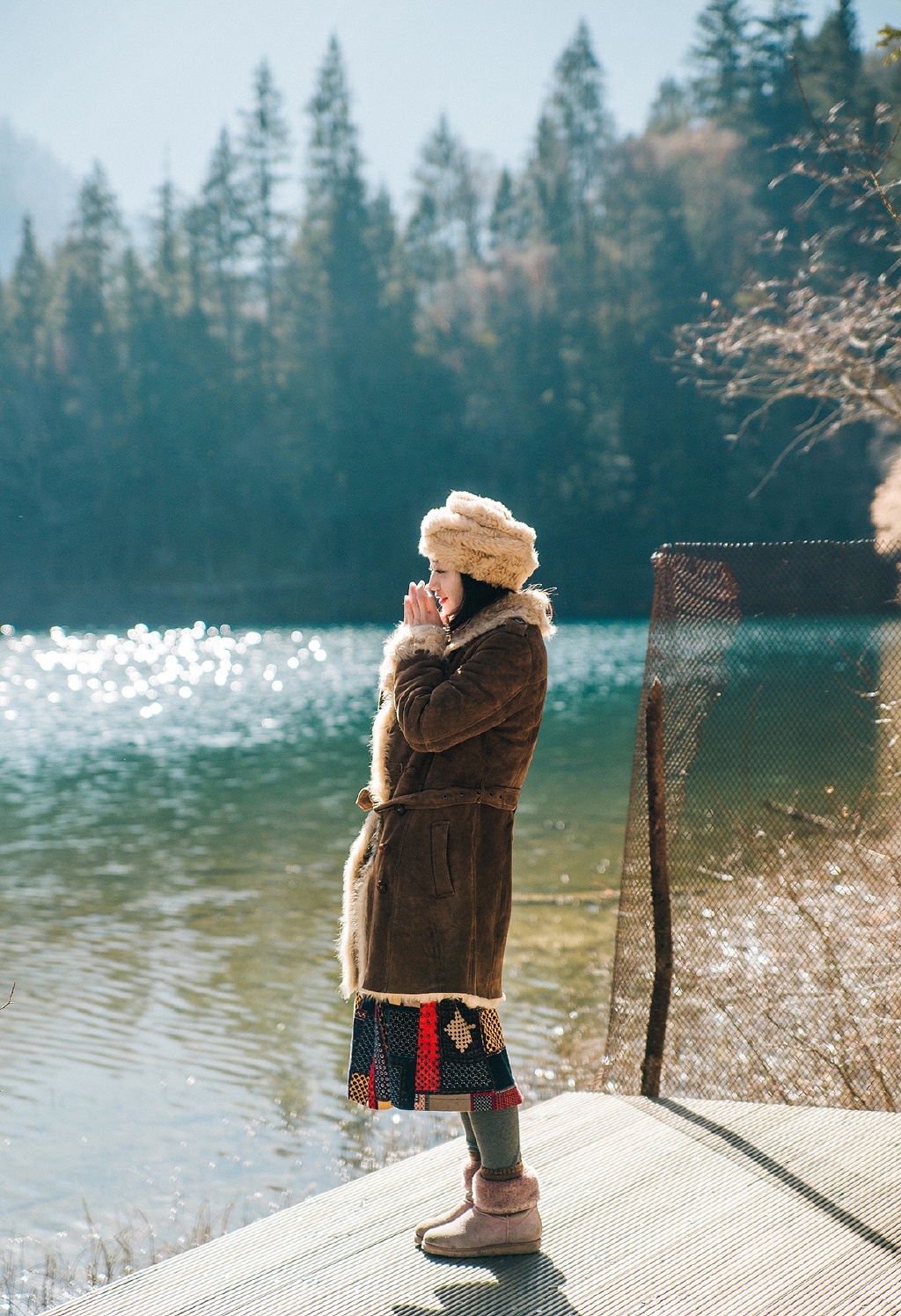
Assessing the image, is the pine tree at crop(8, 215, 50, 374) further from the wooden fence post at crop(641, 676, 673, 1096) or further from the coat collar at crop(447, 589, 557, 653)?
the coat collar at crop(447, 589, 557, 653)

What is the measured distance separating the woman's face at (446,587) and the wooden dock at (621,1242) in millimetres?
1453

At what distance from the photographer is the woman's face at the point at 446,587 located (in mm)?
2596

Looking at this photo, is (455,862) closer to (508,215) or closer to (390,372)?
(390,372)

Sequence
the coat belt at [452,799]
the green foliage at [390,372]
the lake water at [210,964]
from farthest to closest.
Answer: the green foliage at [390,372]
the lake water at [210,964]
the coat belt at [452,799]

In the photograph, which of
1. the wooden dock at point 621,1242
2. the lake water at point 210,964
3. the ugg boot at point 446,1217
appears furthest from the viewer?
the lake water at point 210,964

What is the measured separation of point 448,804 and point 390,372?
51346 millimetres

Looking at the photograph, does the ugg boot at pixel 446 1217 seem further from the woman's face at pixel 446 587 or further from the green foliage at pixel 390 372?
the green foliage at pixel 390 372

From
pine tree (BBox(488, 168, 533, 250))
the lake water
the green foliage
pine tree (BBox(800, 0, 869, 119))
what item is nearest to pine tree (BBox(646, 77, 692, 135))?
the green foliage

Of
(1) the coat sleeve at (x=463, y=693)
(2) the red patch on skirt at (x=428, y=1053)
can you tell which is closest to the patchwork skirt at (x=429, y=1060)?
(2) the red patch on skirt at (x=428, y=1053)

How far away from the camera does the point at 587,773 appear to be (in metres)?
15.0

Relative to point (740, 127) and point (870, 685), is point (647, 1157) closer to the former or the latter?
point (870, 685)

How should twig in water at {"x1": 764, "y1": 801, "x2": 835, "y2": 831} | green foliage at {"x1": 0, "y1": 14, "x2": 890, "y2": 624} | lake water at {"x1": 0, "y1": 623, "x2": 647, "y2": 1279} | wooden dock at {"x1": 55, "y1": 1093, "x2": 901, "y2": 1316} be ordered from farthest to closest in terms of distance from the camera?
green foliage at {"x1": 0, "y1": 14, "x2": 890, "y2": 624} → lake water at {"x1": 0, "y1": 623, "x2": 647, "y2": 1279} → twig in water at {"x1": 764, "y1": 801, "x2": 835, "y2": 831} → wooden dock at {"x1": 55, "y1": 1093, "x2": 901, "y2": 1316}

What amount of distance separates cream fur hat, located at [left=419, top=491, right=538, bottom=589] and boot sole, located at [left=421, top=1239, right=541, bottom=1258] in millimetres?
1460

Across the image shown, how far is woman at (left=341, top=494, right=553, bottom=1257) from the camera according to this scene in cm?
242
